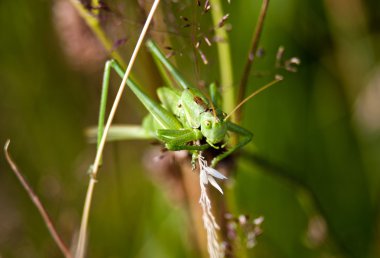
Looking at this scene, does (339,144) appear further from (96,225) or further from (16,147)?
(16,147)

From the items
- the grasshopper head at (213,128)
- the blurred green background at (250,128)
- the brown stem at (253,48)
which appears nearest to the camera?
the grasshopper head at (213,128)

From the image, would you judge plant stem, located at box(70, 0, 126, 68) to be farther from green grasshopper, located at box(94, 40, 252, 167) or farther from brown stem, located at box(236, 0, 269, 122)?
brown stem, located at box(236, 0, 269, 122)

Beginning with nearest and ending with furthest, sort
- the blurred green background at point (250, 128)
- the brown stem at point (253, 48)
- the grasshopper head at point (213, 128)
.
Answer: the grasshopper head at point (213, 128)
the brown stem at point (253, 48)
the blurred green background at point (250, 128)

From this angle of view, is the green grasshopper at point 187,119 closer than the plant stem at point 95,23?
Yes

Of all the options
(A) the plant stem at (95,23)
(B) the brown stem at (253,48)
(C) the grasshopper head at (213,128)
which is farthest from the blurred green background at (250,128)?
(C) the grasshopper head at (213,128)

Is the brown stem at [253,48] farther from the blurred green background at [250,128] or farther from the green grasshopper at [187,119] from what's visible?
the blurred green background at [250,128]

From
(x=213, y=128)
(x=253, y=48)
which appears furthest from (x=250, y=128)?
(x=213, y=128)

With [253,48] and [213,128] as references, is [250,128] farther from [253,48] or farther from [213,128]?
[213,128]

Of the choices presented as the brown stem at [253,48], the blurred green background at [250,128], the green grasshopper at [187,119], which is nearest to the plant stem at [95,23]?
the green grasshopper at [187,119]

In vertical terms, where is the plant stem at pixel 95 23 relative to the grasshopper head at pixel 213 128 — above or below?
above
